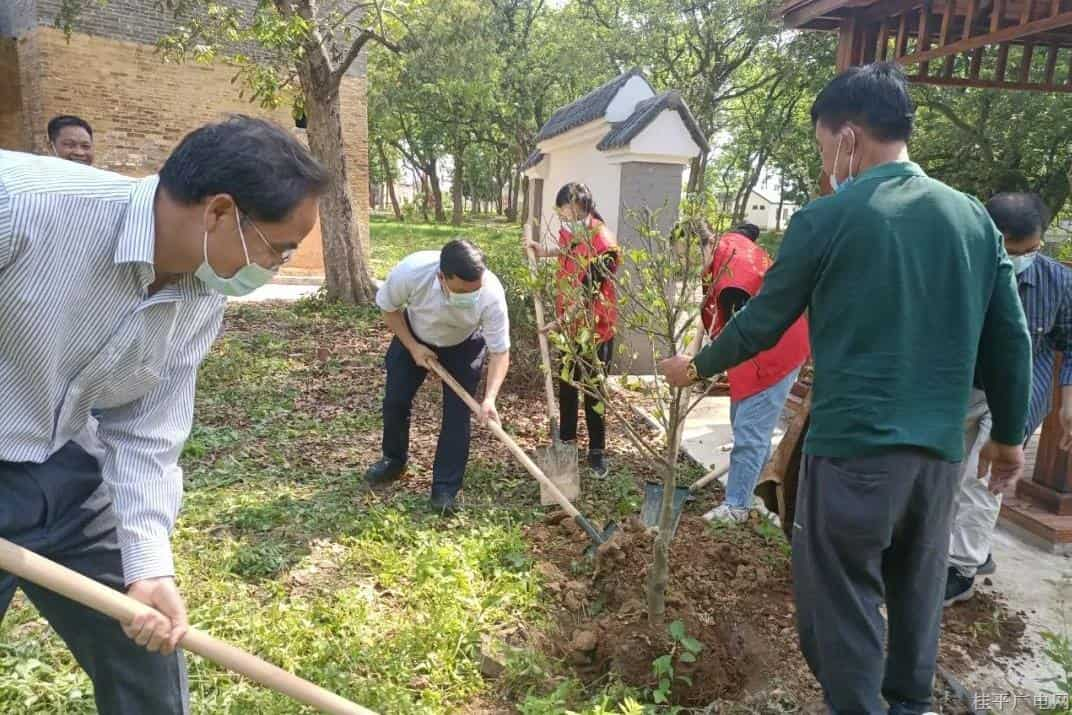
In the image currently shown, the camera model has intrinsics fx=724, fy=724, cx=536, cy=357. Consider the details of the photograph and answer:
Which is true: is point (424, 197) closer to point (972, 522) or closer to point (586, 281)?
point (586, 281)

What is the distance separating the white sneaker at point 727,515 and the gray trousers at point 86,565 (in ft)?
8.76

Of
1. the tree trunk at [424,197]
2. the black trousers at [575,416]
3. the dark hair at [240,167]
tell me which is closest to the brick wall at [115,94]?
the black trousers at [575,416]

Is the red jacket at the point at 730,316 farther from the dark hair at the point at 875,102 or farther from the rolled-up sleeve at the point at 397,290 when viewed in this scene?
the rolled-up sleeve at the point at 397,290

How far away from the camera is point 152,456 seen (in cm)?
174

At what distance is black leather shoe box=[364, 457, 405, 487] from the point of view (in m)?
4.30

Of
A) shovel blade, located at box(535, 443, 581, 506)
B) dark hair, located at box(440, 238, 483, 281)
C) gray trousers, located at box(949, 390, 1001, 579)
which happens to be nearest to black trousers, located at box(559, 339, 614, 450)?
shovel blade, located at box(535, 443, 581, 506)

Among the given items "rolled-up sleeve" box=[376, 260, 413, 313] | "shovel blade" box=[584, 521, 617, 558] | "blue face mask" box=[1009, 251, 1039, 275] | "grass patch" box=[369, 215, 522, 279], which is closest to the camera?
"blue face mask" box=[1009, 251, 1039, 275]

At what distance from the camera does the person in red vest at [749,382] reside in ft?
11.2

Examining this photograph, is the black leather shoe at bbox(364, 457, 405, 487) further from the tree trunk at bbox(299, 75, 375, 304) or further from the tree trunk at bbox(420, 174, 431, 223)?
the tree trunk at bbox(420, 174, 431, 223)

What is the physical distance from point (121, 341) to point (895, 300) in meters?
1.87

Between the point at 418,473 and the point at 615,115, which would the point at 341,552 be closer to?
the point at 418,473

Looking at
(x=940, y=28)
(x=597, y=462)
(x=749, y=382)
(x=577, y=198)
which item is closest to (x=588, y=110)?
(x=940, y=28)

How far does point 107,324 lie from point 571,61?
24.1 meters

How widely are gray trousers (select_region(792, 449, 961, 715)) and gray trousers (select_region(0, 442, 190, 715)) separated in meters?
1.76
